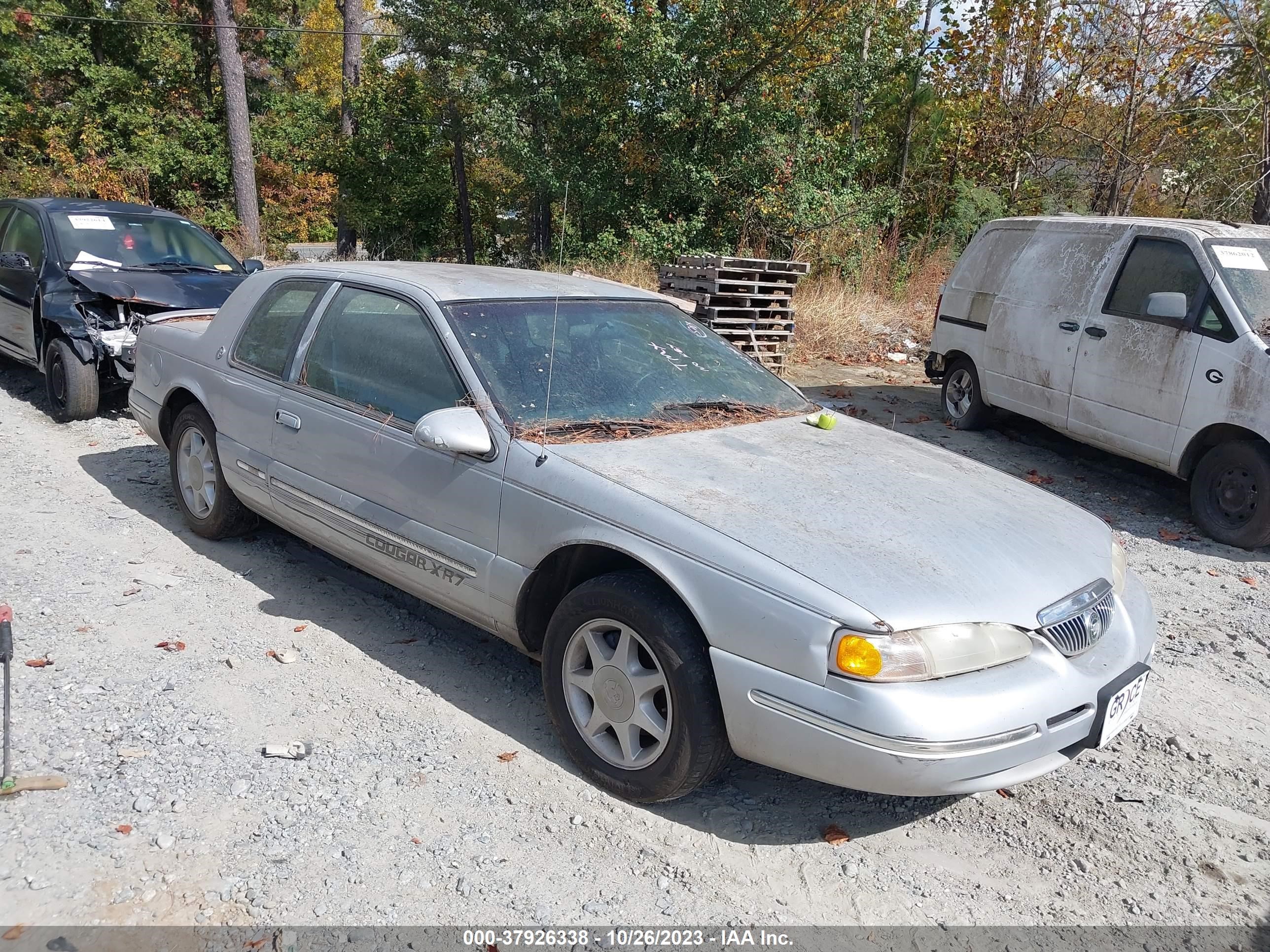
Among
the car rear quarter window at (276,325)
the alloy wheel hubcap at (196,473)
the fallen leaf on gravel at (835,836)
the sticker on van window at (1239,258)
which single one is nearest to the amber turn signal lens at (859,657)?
the fallen leaf on gravel at (835,836)

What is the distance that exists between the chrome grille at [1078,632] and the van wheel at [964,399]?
5.83 m

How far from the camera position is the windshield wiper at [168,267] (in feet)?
27.2

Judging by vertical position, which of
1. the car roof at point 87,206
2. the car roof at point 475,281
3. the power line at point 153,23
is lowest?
the car roof at point 475,281

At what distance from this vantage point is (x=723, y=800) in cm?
332

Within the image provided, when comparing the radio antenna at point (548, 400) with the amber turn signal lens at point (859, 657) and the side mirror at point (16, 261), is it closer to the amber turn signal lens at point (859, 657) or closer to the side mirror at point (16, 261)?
the amber turn signal lens at point (859, 657)

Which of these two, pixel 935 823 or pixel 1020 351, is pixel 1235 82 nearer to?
pixel 1020 351

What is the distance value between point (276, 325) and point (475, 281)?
45.0 inches

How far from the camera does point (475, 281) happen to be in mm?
4312

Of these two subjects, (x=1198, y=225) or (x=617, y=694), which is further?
(x=1198, y=225)

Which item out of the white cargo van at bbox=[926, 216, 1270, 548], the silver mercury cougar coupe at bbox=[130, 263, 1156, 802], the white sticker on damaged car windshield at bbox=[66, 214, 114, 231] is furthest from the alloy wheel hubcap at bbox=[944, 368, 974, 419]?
the white sticker on damaged car windshield at bbox=[66, 214, 114, 231]

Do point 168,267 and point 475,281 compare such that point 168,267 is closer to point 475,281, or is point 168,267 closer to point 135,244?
point 135,244

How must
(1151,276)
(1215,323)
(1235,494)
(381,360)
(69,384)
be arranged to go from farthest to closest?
(69,384), (1151,276), (1215,323), (1235,494), (381,360)

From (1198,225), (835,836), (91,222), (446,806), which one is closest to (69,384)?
(91,222)

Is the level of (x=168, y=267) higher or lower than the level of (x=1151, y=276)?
lower
